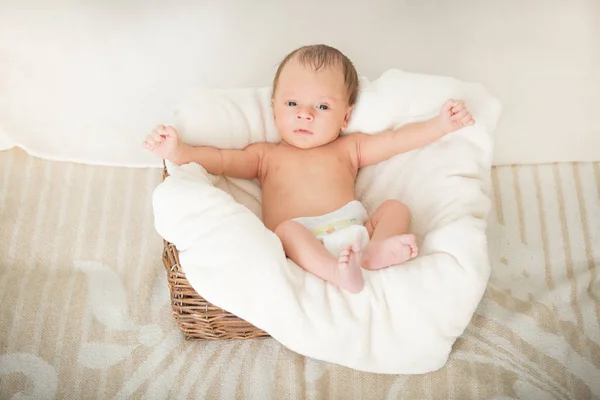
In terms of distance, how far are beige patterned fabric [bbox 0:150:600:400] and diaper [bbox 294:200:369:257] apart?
0.26m

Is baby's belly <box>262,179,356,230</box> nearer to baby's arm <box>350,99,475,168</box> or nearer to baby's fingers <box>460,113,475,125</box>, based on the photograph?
baby's arm <box>350,99,475,168</box>

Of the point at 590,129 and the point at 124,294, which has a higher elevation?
the point at 590,129

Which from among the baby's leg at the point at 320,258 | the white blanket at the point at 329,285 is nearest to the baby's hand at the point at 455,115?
the white blanket at the point at 329,285

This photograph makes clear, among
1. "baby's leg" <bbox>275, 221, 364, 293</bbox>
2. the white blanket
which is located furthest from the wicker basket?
"baby's leg" <bbox>275, 221, 364, 293</bbox>

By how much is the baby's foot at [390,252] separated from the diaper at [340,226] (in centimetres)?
6

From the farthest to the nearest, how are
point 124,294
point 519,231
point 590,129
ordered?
point 590,129 → point 519,231 → point 124,294

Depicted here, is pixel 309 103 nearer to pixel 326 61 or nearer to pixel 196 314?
pixel 326 61

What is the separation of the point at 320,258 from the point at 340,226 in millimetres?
153

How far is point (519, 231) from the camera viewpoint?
1.59m

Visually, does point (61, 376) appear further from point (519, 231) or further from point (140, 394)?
point (519, 231)

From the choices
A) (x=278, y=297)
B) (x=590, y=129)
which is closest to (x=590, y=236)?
(x=590, y=129)

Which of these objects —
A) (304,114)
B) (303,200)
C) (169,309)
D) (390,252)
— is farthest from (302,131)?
(169,309)

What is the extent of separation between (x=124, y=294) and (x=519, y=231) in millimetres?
983

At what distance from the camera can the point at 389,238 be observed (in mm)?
1254
